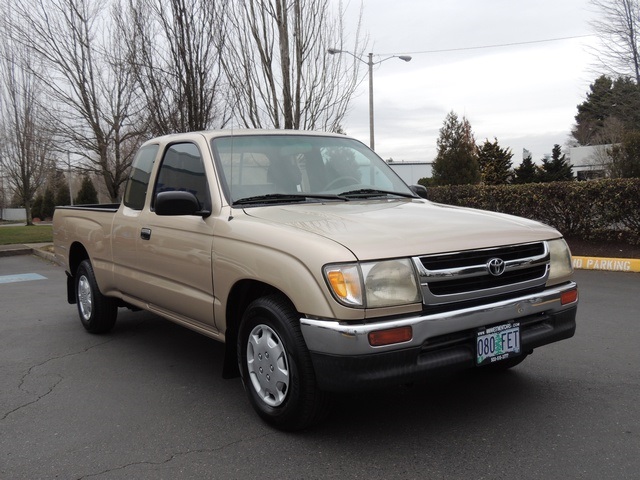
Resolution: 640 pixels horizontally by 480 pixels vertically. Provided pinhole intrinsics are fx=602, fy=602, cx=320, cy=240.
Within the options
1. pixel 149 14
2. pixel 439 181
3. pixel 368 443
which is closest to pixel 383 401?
pixel 368 443

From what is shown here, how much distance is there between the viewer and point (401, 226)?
11.1ft

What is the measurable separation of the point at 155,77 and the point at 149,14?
1653 mm

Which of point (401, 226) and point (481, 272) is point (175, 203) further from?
point (481, 272)

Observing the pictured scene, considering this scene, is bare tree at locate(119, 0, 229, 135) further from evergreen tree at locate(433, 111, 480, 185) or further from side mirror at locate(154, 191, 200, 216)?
evergreen tree at locate(433, 111, 480, 185)

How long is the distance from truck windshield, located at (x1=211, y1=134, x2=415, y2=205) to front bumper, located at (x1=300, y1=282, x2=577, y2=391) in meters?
1.35

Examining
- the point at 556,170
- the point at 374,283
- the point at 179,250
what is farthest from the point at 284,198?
the point at 556,170

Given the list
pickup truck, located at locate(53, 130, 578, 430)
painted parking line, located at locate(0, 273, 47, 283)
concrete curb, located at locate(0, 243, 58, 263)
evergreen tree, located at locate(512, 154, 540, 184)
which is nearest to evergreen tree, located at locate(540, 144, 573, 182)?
evergreen tree, located at locate(512, 154, 540, 184)

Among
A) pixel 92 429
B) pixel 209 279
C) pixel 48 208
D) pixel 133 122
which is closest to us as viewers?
pixel 92 429

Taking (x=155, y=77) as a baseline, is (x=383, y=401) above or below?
below

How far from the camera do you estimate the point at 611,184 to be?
34.8ft

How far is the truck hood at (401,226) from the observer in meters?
3.13

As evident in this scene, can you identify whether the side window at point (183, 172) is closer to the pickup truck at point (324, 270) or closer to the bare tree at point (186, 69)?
the pickup truck at point (324, 270)

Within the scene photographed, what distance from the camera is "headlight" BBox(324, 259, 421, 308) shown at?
2.98 meters

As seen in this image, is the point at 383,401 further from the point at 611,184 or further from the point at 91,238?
the point at 611,184
